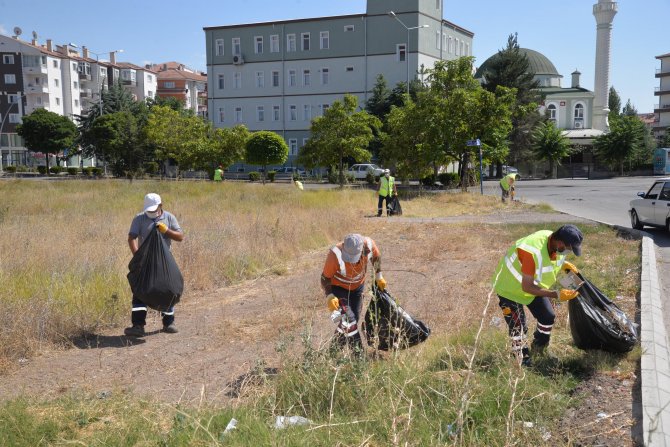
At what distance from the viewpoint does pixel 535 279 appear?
514 centimetres

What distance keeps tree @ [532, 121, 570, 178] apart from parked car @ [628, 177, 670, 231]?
127 ft

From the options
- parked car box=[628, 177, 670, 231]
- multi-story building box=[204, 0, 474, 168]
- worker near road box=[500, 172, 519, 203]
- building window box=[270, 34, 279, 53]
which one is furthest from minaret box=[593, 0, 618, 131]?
parked car box=[628, 177, 670, 231]

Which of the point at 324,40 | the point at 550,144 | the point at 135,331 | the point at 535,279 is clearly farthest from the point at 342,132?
the point at 535,279

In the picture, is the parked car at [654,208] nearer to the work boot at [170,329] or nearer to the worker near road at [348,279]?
the worker near road at [348,279]

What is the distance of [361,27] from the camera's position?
196 feet

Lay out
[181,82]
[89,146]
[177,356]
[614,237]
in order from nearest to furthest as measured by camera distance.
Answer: [177,356] → [614,237] → [89,146] → [181,82]

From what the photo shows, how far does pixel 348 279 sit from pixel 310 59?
58723 mm

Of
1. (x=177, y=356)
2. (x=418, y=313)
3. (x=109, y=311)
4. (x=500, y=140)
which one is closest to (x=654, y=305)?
(x=418, y=313)

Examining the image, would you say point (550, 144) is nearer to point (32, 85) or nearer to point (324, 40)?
point (324, 40)

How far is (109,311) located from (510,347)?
4763 millimetres

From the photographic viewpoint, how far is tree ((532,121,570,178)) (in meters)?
51.8

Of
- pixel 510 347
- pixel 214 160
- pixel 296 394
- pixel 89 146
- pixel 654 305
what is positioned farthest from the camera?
pixel 89 146

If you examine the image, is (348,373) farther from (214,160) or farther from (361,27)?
(361,27)

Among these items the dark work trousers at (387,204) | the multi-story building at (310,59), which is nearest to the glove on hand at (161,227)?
the dark work trousers at (387,204)
